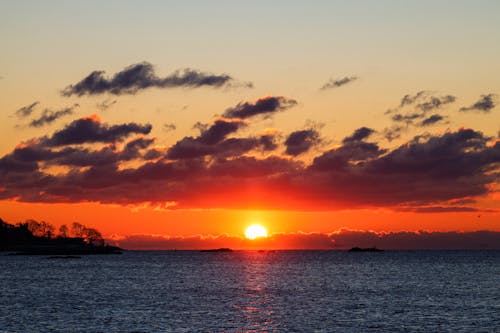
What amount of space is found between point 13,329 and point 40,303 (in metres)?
33.7

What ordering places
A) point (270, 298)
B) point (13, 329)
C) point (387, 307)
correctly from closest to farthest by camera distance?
point (13, 329) < point (387, 307) < point (270, 298)

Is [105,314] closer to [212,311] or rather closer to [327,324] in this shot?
[212,311]

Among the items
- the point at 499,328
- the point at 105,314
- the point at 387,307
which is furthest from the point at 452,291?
the point at 105,314

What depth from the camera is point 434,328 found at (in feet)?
292

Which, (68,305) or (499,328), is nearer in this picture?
(499,328)

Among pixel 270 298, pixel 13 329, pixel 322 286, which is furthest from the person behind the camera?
pixel 322 286

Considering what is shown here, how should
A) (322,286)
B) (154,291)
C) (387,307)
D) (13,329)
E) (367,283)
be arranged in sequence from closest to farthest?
(13,329) < (387,307) < (154,291) < (322,286) < (367,283)

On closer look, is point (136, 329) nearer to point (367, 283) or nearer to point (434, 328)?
point (434, 328)

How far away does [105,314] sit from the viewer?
338ft

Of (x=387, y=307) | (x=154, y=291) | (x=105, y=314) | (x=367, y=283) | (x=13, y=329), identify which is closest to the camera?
(x=13, y=329)

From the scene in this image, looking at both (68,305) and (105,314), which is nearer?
(105,314)

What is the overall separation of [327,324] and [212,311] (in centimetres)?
2179

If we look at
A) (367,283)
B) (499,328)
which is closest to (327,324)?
(499,328)

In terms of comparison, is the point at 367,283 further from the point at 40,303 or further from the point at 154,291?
the point at 40,303
